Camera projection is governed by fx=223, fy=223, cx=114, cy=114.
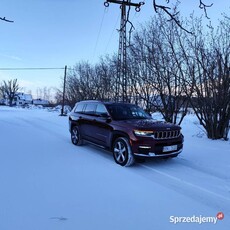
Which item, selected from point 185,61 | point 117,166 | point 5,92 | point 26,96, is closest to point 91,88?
point 185,61

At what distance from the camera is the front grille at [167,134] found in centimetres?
554

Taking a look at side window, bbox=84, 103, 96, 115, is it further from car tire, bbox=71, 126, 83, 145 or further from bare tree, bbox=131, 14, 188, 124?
bare tree, bbox=131, 14, 188, 124

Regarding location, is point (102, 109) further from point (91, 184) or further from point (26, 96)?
point (26, 96)

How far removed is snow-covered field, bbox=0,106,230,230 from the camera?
320cm

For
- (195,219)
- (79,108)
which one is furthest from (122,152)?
(79,108)

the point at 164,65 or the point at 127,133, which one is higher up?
the point at 164,65

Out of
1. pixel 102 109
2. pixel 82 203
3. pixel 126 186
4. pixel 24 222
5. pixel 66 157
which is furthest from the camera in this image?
pixel 102 109

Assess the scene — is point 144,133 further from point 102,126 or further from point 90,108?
point 90,108

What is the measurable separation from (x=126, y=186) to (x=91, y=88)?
73.5 ft

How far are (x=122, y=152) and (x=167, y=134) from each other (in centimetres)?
126

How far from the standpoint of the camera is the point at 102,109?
279 inches

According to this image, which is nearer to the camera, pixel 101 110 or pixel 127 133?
pixel 127 133

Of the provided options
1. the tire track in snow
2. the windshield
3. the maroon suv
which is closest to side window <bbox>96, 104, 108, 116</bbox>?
the maroon suv

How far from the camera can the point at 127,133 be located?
18.7 ft
